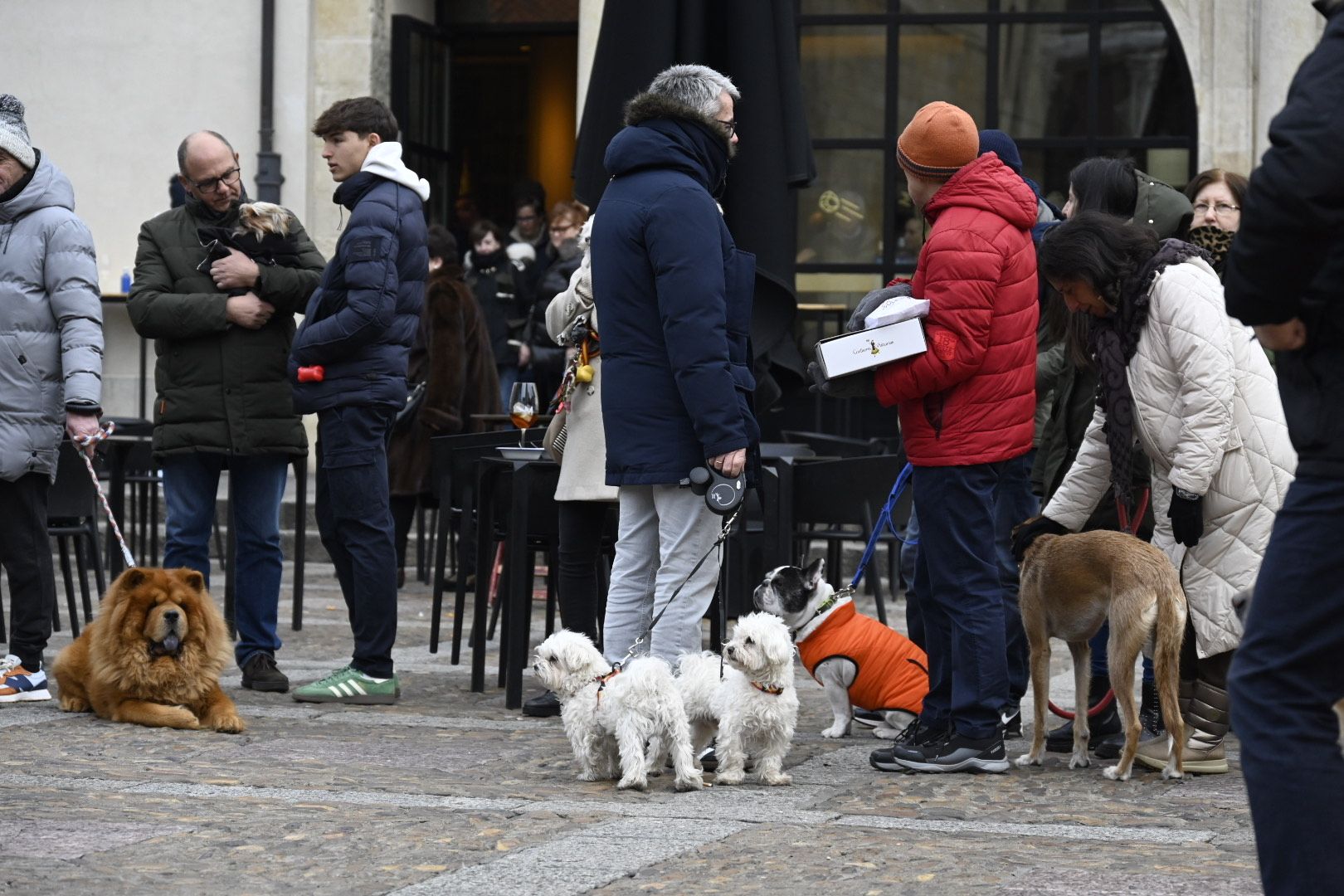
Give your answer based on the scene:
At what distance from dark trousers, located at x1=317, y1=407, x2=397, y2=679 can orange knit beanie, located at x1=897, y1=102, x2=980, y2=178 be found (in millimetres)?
2414

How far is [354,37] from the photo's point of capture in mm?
14578

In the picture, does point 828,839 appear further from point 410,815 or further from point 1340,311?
point 1340,311

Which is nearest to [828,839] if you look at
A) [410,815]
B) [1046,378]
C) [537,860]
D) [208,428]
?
[537,860]

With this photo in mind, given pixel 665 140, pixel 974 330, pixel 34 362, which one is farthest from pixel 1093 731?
pixel 34 362

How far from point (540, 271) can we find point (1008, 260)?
29.0 ft

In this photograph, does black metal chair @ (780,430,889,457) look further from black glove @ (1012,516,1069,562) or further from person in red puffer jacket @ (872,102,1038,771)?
person in red puffer jacket @ (872,102,1038,771)

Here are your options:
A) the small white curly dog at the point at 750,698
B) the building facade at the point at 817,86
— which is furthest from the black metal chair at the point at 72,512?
the building facade at the point at 817,86

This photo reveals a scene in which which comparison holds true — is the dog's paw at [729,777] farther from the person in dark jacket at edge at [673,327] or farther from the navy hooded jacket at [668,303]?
the navy hooded jacket at [668,303]

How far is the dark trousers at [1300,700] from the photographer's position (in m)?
3.20

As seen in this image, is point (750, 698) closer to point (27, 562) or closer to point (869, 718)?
point (869, 718)

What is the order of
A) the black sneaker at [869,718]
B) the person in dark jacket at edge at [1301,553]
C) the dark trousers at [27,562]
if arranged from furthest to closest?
1. the dark trousers at [27,562]
2. the black sneaker at [869,718]
3. the person in dark jacket at edge at [1301,553]

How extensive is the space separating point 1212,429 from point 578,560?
227 centimetres

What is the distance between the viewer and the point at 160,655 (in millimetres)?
A: 6719

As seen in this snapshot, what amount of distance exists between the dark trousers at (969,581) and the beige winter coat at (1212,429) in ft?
1.81
